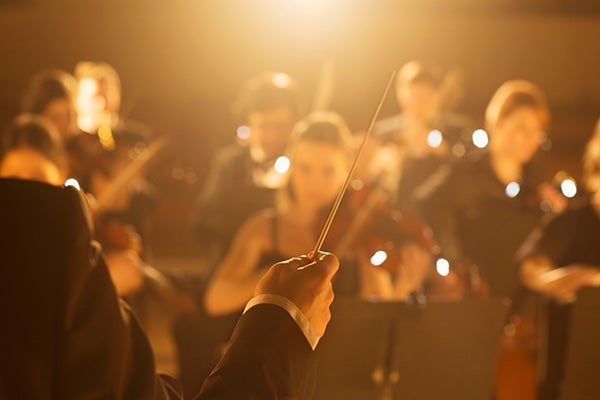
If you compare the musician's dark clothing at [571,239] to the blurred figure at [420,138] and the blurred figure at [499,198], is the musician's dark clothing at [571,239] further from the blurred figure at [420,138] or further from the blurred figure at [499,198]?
the blurred figure at [420,138]

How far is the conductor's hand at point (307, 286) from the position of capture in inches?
60.4

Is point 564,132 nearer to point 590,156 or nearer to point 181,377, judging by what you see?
point 590,156

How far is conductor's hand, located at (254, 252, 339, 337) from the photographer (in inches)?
60.4

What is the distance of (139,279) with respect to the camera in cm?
429

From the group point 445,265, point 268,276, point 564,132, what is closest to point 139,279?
point 445,265

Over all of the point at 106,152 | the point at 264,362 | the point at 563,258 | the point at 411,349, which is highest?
the point at 264,362

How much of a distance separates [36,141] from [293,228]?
101 cm

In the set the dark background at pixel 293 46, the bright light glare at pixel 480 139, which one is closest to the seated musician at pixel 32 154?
the bright light glare at pixel 480 139

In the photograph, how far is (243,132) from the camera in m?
5.27

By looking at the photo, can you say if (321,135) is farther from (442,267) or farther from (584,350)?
(584,350)

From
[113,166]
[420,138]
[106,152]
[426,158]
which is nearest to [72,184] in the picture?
[113,166]

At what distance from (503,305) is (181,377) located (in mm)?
1860

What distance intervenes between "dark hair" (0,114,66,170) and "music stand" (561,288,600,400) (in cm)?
Result: 171

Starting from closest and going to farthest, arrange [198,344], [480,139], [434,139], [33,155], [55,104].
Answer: [33,155] < [198,344] < [55,104] < [480,139] < [434,139]
